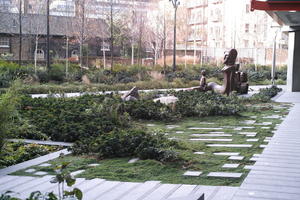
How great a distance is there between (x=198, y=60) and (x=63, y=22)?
12893 mm

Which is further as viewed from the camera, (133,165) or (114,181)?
(133,165)

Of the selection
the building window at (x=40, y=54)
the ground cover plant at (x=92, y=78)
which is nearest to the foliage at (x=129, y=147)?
the ground cover plant at (x=92, y=78)

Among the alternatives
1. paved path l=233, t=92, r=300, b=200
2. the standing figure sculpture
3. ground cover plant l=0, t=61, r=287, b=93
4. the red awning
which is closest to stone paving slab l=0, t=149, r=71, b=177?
paved path l=233, t=92, r=300, b=200

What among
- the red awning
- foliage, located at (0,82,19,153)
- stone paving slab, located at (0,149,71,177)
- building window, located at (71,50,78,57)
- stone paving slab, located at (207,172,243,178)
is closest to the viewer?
stone paving slab, located at (207,172,243,178)

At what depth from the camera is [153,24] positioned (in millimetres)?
40812

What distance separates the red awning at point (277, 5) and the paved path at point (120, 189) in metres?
5.86

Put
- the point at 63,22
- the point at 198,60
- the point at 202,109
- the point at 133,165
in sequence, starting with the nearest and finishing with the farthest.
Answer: the point at 133,165 < the point at 202,109 < the point at 63,22 < the point at 198,60

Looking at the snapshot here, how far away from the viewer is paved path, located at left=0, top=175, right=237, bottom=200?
4328mm

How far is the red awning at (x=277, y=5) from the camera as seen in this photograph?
915cm

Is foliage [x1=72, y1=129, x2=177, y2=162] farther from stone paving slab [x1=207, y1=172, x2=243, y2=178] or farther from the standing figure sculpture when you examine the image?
the standing figure sculpture

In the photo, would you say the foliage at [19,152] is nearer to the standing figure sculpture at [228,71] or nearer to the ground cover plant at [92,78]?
the standing figure sculpture at [228,71]

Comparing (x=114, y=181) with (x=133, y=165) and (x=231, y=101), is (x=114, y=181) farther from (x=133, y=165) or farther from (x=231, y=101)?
(x=231, y=101)

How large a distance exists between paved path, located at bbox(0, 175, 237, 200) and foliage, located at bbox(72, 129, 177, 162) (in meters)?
1.23

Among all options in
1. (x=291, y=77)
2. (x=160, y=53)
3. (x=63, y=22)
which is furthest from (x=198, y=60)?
(x=291, y=77)
